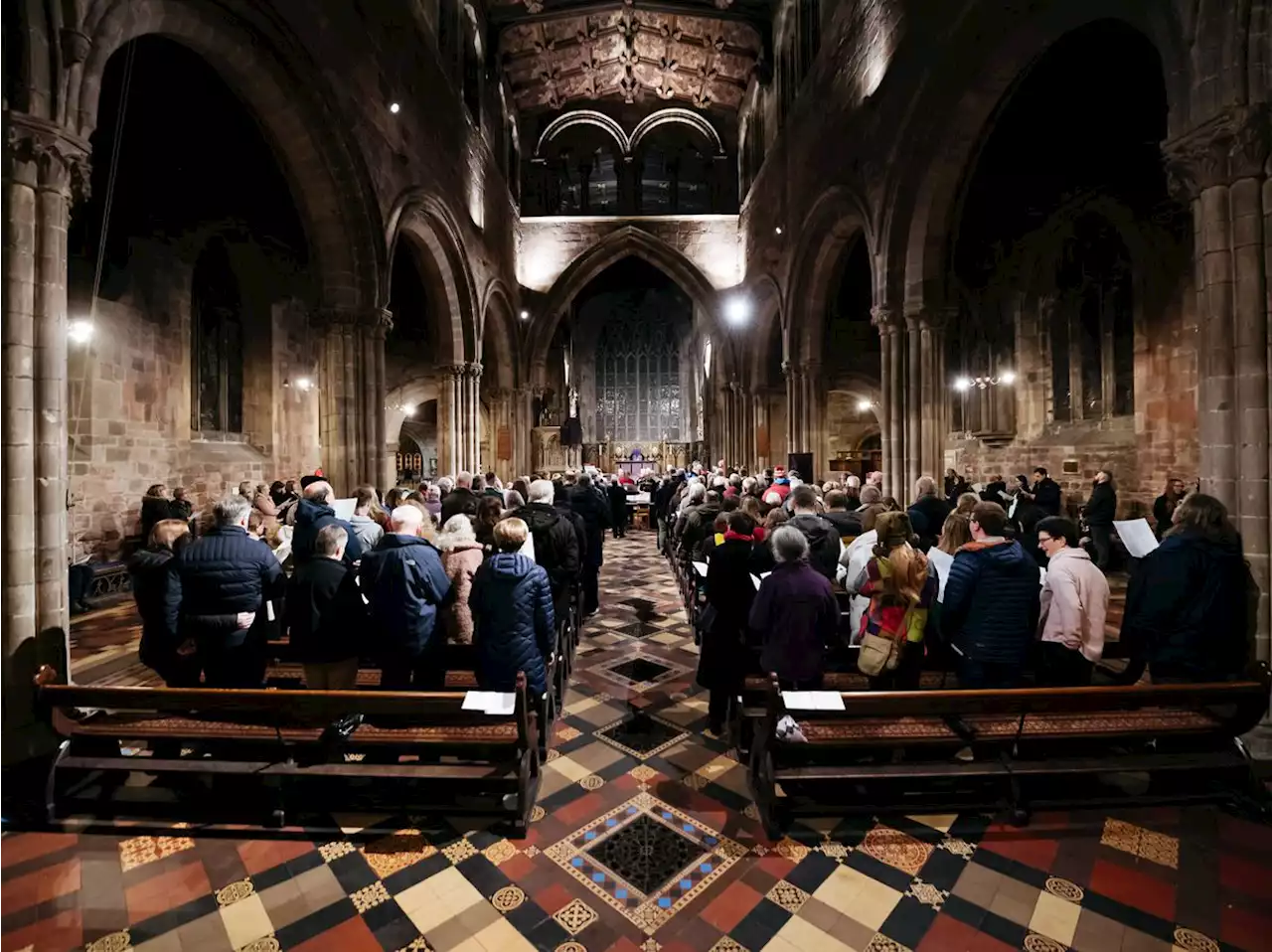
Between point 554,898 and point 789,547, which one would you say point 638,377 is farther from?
point 554,898

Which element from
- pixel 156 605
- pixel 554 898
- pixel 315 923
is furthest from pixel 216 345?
pixel 554 898

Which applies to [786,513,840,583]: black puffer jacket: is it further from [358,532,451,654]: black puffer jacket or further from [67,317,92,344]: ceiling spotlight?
[67,317,92,344]: ceiling spotlight

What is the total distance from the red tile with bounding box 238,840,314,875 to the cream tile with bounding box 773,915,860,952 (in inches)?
88.6

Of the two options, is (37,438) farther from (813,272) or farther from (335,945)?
(813,272)

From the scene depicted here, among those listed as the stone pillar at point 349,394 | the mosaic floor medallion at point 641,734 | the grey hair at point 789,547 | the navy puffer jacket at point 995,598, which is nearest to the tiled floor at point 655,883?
the mosaic floor medallion at point 641,734

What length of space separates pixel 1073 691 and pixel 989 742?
0.48 m

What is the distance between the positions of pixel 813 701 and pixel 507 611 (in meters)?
1.71

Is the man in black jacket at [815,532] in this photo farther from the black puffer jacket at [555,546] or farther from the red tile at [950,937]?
the red tile at [950,937]

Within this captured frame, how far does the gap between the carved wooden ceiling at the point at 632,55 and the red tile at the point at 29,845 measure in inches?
725

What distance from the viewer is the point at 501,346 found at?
19.2 meters

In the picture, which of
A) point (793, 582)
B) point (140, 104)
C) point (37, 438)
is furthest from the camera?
point (140, 104)

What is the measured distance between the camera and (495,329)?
18719mm

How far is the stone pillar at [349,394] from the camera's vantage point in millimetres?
8812

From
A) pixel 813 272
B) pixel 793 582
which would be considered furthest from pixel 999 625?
pixel 813 272
